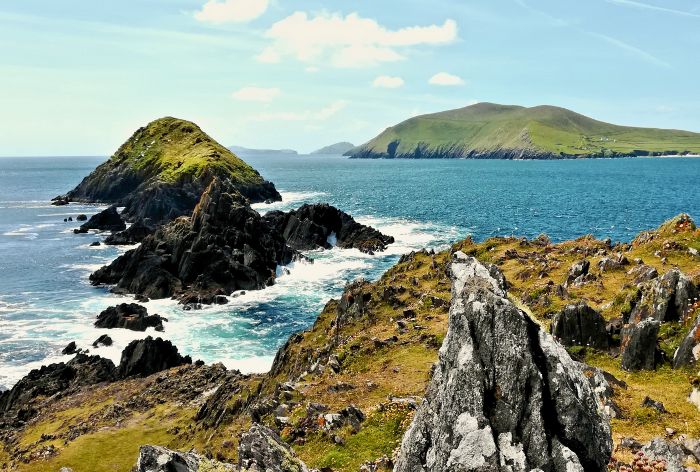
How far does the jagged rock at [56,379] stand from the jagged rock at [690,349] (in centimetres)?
4975

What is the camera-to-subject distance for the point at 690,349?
980 inches

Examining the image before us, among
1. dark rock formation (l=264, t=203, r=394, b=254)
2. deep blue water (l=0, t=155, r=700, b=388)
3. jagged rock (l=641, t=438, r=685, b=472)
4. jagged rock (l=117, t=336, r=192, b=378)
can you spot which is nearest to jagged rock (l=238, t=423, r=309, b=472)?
jagged rock (l=641, t=438, r=685, b=472)

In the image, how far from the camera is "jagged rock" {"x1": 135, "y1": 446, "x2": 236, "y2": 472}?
13.6 m

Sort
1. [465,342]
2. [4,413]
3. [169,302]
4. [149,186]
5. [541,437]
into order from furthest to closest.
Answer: [149,186]
[169,302]
[4,413]
[465,342]
[541,437]

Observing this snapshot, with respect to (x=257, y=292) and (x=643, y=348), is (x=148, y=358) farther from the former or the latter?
(x=643, y=348)

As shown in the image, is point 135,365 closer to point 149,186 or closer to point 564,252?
point 564,252

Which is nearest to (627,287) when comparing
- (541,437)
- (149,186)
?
(541,437)

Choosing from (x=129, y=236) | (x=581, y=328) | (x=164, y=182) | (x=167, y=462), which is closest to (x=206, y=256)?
(x=129, y=236)

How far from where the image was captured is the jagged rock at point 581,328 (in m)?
29.3

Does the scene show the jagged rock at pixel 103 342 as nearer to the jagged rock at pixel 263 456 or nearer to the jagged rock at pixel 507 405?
the jagged rock at pixel 263 456

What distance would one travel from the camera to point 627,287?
119 ft

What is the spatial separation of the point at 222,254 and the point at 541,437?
7783 centimetres

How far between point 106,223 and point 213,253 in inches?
2570

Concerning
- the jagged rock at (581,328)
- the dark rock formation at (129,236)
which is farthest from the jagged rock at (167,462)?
the dark rock formation at (129,236)
